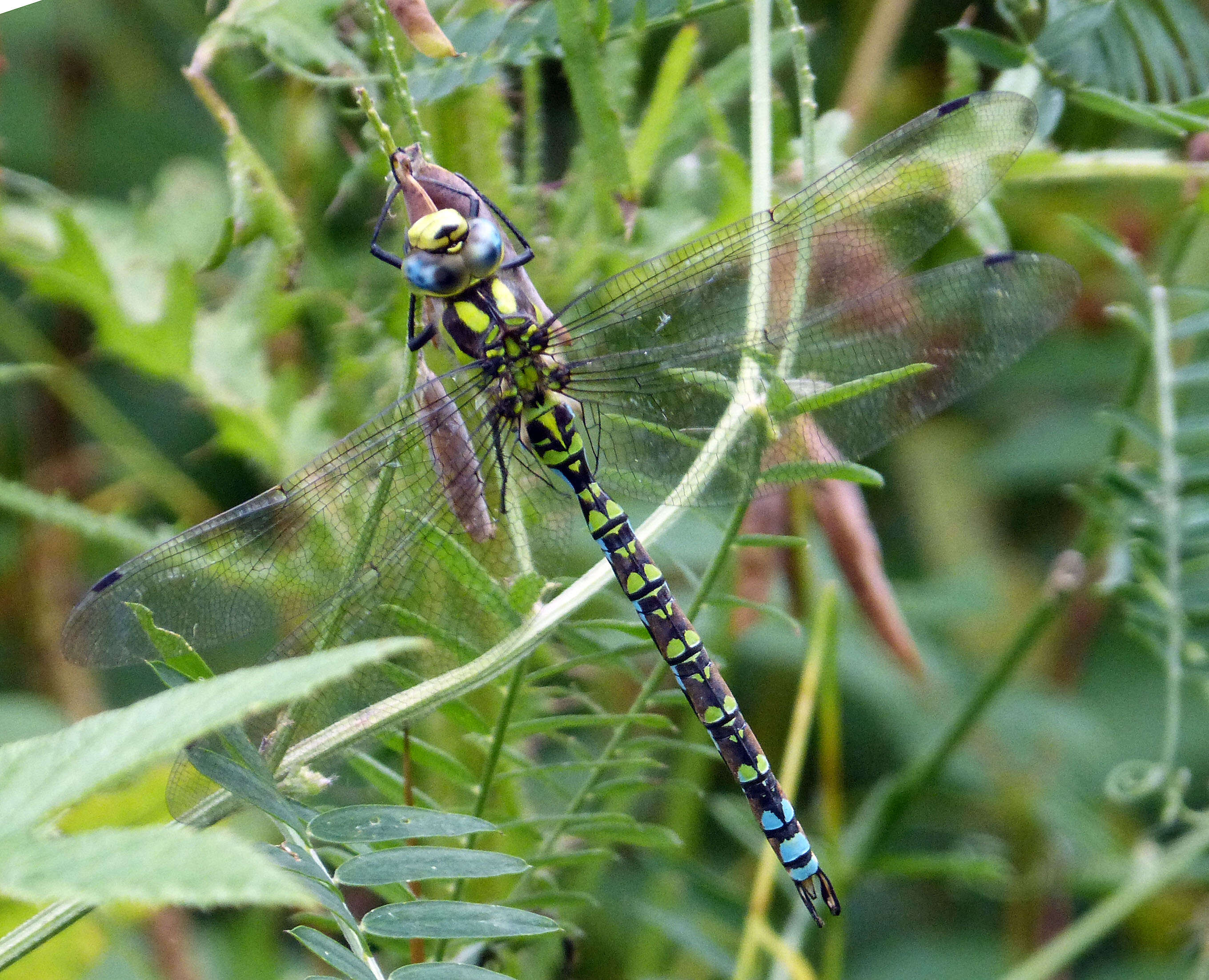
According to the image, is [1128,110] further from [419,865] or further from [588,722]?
[419,865]

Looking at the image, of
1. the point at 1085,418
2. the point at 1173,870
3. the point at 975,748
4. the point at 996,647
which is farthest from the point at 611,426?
the point at 1085,418

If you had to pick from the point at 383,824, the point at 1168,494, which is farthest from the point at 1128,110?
the point at 383,824

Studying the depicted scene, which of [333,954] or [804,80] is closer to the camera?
[333,954]

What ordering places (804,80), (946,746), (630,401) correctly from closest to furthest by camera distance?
(804,80), (630,401), (946,746)

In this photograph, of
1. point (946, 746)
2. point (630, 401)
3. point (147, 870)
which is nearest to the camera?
point (147, 870)

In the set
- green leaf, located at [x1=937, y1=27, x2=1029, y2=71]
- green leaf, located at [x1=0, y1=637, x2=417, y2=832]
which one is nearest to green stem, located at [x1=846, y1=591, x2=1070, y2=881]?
green leaf, located at [x1=937, y1=27, x2=1029, y2=71]

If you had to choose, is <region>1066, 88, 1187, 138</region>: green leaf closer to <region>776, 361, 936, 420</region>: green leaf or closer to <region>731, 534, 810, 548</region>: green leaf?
<region>776, 361, 936, 420</region>: green leaf

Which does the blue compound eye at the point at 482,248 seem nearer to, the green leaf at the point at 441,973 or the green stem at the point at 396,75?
the green stem at the point at 396,75
